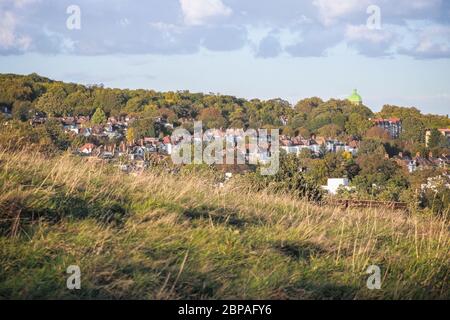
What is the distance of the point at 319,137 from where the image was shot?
78.8 metres

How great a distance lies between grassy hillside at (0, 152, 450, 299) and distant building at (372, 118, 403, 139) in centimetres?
8544

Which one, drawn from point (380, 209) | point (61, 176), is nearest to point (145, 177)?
point (61, 176)

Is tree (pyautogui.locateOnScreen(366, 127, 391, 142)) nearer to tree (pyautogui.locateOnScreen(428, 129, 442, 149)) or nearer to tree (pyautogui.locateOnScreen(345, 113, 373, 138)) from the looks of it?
tree (pyautogui.locateOnScreen(345, 113, 373, 138))

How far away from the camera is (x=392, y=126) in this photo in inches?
3794

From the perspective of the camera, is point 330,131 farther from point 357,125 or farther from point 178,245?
point 178,245

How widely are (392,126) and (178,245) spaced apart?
95746 mm

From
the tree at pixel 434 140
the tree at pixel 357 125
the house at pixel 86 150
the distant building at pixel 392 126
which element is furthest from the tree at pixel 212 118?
the house at pixel 86 150

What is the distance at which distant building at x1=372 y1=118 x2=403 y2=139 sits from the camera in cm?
9122

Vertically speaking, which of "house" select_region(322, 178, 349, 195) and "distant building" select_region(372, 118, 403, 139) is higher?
"distant building" select_region(372, 118, 403, 139)

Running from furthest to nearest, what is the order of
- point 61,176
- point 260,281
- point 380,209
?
1. point 380,209
2. point 61,176
3. point 260,281

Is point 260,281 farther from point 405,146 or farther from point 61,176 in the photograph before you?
point 405,146

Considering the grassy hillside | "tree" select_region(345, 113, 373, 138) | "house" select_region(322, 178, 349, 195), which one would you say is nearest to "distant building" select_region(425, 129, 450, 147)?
"tree" select_region(345, 113, 373, 138)

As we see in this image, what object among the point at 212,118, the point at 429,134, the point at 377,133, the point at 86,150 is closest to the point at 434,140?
the point at 429,134
